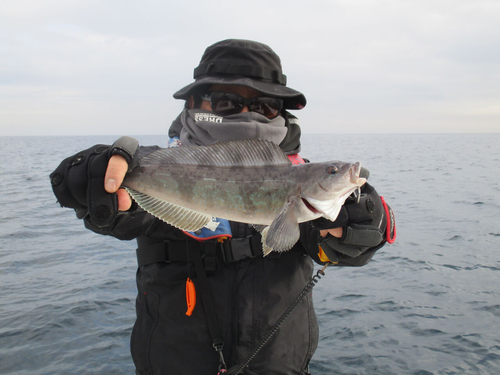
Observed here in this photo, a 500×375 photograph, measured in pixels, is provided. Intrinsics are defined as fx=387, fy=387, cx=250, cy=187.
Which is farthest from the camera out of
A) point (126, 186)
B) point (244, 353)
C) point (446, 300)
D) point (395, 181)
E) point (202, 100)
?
point (395, 181)

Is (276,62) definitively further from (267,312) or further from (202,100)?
(267,312)

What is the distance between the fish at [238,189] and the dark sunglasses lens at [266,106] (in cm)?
93

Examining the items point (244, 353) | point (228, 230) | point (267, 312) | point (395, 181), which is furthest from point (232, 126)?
point (395, 181)

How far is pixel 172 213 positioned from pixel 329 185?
43.9 inches

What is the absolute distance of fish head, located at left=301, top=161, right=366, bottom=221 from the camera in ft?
8.70

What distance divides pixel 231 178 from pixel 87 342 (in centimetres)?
544

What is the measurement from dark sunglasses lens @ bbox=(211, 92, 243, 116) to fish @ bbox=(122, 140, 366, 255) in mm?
877

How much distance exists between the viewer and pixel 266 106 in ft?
12.0

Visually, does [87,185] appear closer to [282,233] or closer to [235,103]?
[282,233]

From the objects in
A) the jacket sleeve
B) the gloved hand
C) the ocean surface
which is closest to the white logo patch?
the jacket sleeve

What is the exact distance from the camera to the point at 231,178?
273cm

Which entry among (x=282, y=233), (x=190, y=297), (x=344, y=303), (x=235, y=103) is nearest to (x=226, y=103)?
(x=235, y=103)

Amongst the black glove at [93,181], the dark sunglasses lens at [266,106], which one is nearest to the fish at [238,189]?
the black glove at [93,181]

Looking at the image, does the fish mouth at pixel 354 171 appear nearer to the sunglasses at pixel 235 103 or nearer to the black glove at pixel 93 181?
the sunglasses at pixel 235 103
